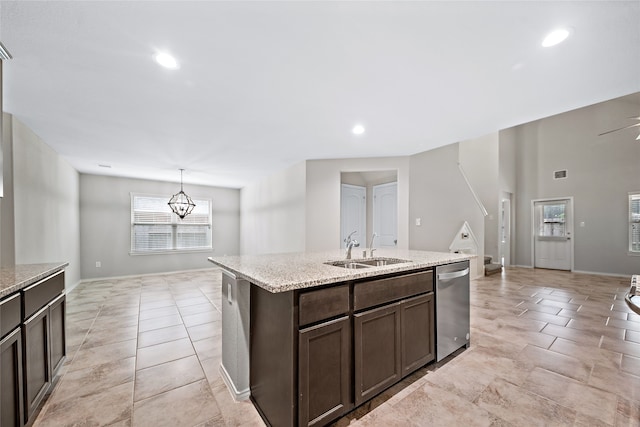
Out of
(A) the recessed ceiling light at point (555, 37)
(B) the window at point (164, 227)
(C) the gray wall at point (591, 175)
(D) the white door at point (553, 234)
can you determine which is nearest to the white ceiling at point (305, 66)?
(A) the recessed ceiling light at point (555, 37)

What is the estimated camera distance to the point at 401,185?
4.93 m

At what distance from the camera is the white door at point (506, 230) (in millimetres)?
7434

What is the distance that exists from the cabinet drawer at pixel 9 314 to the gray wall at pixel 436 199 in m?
4.80

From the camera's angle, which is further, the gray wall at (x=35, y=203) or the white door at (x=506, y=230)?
the white door at (x=506, y=230)

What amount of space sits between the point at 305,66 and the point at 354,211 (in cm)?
419

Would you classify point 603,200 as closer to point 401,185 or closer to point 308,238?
point 401,185

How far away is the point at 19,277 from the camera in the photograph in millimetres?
1656

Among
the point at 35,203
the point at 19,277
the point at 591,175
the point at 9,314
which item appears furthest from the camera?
the point at 591,175

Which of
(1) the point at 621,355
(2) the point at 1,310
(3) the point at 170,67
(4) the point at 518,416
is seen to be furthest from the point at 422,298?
(3) the point at 170,67

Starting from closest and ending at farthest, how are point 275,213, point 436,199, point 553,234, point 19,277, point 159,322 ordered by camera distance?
point 19,277 < point 159,322 < point 436,199 < point 275,213 < point 553,234

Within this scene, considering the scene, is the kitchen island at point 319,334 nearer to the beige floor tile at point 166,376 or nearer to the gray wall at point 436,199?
the beige floor tile at point 166,376

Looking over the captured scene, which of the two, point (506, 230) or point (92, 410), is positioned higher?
point (506, 230)

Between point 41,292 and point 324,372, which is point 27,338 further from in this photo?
point 324,372

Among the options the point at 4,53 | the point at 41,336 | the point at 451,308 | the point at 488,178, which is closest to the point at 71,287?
the point at 41,336
